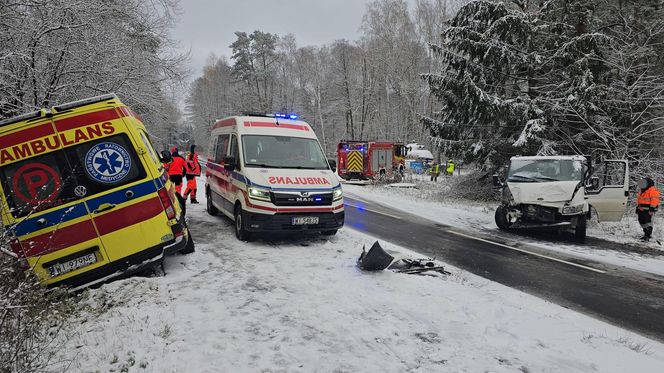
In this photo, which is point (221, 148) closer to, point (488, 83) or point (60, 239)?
point (60, 239)

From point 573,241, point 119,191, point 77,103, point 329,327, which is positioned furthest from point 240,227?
point 573,241

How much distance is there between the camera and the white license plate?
4.78 metres

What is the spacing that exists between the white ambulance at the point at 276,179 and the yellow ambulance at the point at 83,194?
2219mm

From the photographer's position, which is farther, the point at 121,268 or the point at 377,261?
the point at 377,261

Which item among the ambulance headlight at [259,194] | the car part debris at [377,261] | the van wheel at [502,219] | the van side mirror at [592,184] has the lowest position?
the van wheel at [502,219]

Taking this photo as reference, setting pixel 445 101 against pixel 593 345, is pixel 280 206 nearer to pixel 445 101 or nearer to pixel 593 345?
pixel 593 345

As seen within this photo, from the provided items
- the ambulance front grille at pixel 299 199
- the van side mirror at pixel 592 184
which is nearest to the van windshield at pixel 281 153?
the ambulance front grille at pixel 299 199

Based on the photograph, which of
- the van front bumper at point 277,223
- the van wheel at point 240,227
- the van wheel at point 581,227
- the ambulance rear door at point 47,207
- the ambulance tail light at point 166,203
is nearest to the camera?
the ambulance rear door at point 47,207

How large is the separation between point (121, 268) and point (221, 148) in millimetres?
5008

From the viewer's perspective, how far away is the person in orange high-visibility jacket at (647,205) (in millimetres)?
9754

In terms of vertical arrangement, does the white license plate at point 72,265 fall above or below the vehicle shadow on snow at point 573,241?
above

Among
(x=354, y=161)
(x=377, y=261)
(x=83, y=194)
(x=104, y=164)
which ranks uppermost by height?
(x=104, y=164)

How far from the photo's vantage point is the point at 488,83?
57.5 feet

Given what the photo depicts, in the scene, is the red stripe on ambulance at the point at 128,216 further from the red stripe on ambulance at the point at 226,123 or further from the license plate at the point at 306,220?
the red stripe on ambulance at the point at 226,123
